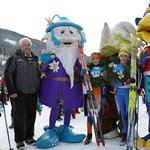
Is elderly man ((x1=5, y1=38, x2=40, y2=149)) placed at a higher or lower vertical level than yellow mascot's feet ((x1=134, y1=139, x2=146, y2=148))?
higher

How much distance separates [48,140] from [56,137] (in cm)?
19

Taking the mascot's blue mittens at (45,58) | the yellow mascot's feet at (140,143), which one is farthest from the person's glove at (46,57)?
the yellow mascot's feet at (140,143)

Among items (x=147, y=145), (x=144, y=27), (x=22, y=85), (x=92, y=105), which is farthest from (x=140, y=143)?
(x=22, y=85)

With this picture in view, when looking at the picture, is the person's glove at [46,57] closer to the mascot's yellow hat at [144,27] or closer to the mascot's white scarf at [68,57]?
the mascot's white scarf at [68,57]

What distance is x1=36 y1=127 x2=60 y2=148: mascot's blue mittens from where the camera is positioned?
4000 mm

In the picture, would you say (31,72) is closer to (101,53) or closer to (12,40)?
(101,53)

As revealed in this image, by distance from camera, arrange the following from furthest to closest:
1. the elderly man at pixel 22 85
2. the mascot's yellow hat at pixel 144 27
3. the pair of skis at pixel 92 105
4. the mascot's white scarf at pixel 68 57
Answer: the mascot's white scarf at pixel 68 57, the pair of skis at pixel 92 105, the elderly man at pixel 22 85, the mascot's yellow hat at pixel 144 27

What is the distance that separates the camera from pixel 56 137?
4.18 meters

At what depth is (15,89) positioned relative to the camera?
12.9 feet

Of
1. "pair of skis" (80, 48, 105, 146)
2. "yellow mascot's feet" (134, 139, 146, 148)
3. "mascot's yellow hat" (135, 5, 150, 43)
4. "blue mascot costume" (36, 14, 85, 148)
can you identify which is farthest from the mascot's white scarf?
"yellow mascot's feet" (134, 139, 146, 148)

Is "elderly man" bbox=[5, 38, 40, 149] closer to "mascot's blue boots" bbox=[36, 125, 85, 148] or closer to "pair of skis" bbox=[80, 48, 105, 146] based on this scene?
"mascot's blue boots" bbox=[36, 125, 85, 148]

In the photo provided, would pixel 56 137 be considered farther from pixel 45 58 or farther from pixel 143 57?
pixel 143 57

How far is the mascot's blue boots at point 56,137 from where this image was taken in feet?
13.2

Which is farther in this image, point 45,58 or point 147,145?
point 45,58
